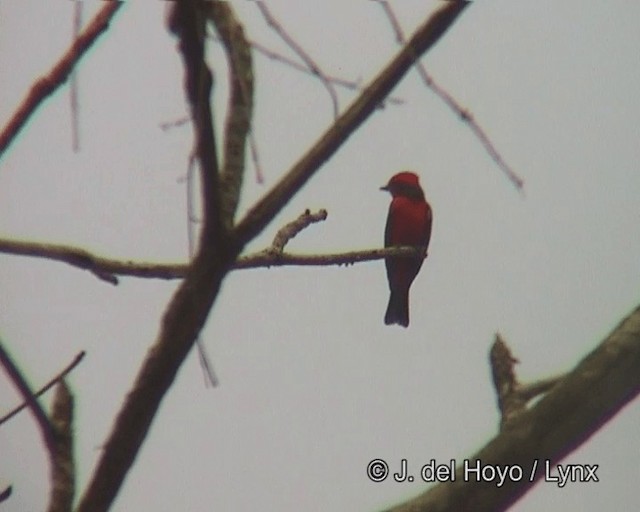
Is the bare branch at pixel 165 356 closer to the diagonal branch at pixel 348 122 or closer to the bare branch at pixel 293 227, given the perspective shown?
the diagonal branch at pixel 348 122

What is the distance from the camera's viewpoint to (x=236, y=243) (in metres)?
0.99

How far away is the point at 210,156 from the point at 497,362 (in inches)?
27.3

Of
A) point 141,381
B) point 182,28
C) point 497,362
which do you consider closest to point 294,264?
point 497,362

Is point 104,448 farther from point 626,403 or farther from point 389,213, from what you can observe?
point 389,213

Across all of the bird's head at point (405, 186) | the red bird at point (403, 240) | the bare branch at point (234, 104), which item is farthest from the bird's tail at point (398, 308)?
A: the bare branch at point (234, 104)

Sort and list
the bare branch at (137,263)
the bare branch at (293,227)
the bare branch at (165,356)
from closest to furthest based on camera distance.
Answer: the bare branch at (165,356) → the bare branch at (137,263) → the bare branch at (293,227)

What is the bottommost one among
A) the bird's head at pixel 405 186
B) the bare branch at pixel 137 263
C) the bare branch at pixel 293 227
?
the bare branch at pixel 137 263

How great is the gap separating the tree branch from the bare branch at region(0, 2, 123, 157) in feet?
1.87

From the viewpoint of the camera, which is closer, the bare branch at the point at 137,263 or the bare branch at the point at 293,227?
the bare branch at the point at 137,263

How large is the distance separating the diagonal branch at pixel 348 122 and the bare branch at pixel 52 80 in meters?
0.25

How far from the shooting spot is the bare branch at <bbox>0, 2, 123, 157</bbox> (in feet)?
3.36

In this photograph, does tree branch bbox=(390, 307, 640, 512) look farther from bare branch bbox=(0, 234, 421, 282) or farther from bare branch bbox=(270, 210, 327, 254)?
bare branch bbox=(270, 210, 327, 254)

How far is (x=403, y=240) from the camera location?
435 cm

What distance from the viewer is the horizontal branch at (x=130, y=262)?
1128 mm
